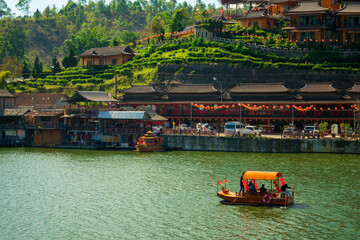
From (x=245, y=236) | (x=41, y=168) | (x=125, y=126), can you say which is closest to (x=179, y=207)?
(x=245, y=236)

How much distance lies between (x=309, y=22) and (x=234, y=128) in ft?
158

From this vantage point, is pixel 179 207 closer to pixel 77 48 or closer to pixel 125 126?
pixel 125 126

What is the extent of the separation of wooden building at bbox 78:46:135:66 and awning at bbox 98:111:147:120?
48345 mm

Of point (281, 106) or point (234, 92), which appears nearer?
point (281, 106)

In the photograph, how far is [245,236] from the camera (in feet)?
128

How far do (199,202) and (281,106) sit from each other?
45.2m

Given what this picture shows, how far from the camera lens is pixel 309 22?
119688mm

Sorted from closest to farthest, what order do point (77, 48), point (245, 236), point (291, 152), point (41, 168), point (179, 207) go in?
point (245, 236), point (179, 207), point (41, 168), point (291, 152), point (77, 48)

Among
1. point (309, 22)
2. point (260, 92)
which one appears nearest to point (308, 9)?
point (309, 22)

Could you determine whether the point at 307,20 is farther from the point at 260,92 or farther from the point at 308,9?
the point at 260,92

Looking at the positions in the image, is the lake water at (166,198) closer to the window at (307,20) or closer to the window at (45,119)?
the window at (45,119)

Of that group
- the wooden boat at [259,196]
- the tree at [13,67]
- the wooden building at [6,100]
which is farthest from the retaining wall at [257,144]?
the tree at [13,67]

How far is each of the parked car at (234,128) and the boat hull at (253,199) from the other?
31.7m

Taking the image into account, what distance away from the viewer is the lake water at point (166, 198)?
4044cm
